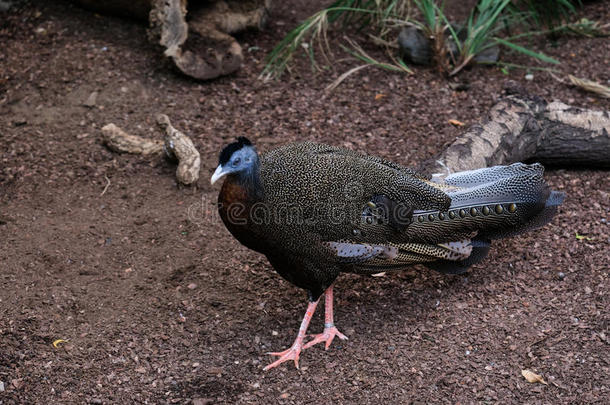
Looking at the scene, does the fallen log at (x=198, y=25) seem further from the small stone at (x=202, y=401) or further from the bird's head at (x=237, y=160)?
the small stone at (x=202, y=401)

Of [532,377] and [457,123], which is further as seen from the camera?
[457,123]

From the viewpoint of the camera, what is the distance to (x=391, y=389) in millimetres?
3459

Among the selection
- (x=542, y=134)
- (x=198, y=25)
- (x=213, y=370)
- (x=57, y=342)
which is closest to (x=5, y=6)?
(x=198, y=25)

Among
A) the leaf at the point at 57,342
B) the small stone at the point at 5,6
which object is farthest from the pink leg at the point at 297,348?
the small stone at the point at 5,6

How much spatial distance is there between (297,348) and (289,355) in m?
0.06

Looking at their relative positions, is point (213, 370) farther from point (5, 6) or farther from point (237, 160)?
point (5, 6)

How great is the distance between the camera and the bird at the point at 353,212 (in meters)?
3.40

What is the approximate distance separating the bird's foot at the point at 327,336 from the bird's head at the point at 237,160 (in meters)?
1.09

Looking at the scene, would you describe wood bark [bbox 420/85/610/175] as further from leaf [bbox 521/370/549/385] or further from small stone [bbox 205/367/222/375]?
small stone [bbox 205/367/222/375]

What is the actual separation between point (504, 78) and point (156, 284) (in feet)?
12.4

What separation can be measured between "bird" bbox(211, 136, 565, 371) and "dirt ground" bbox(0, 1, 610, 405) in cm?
31

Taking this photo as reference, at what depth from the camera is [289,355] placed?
3.69m

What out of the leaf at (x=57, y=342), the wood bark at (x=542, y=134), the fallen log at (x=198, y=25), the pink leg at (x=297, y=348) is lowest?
the leaf at (x=57, y=342)

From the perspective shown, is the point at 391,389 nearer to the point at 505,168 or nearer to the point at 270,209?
the point at 270,209
